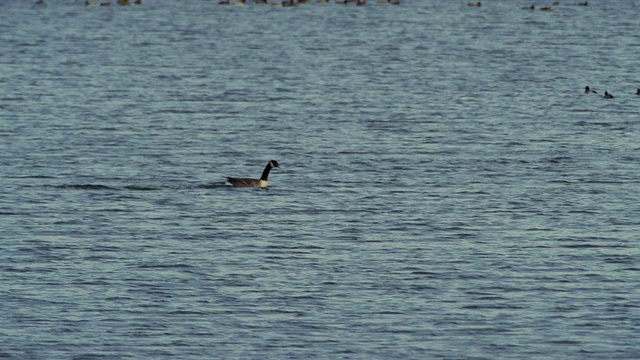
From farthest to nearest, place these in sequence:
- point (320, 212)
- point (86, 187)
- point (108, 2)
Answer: point (108, 2)
point (86, 187)
point (320, 212)

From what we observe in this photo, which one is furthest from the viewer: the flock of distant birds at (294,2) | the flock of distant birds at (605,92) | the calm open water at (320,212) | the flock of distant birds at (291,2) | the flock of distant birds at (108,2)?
the flock of distant birds at (294,2)

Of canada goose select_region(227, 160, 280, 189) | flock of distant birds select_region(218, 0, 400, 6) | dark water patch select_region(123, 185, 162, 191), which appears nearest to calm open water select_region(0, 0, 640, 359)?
dark water patch select_region(123, 185, 162, 191)

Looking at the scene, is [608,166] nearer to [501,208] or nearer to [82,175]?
[501,208]

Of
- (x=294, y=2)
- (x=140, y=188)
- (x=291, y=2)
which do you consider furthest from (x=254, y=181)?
(x=294, y=2)

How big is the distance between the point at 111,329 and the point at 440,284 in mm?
6403

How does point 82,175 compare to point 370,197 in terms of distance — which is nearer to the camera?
point 370,197

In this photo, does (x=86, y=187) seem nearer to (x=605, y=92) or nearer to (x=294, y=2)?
(x=605, y=92)

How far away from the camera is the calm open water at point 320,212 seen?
22641 millimetres

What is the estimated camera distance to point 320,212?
33.1 meters

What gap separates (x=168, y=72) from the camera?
71.5 metres

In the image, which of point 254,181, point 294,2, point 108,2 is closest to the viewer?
point 254,181

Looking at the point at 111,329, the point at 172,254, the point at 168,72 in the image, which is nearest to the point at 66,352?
the point at 111,329

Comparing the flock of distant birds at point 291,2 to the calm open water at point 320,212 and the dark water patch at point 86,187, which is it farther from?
the dark water patch at point 86,187

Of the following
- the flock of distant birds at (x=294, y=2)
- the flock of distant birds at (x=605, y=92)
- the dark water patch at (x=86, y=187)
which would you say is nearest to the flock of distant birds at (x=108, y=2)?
the flock of distant birds at (x=294, y=2)
